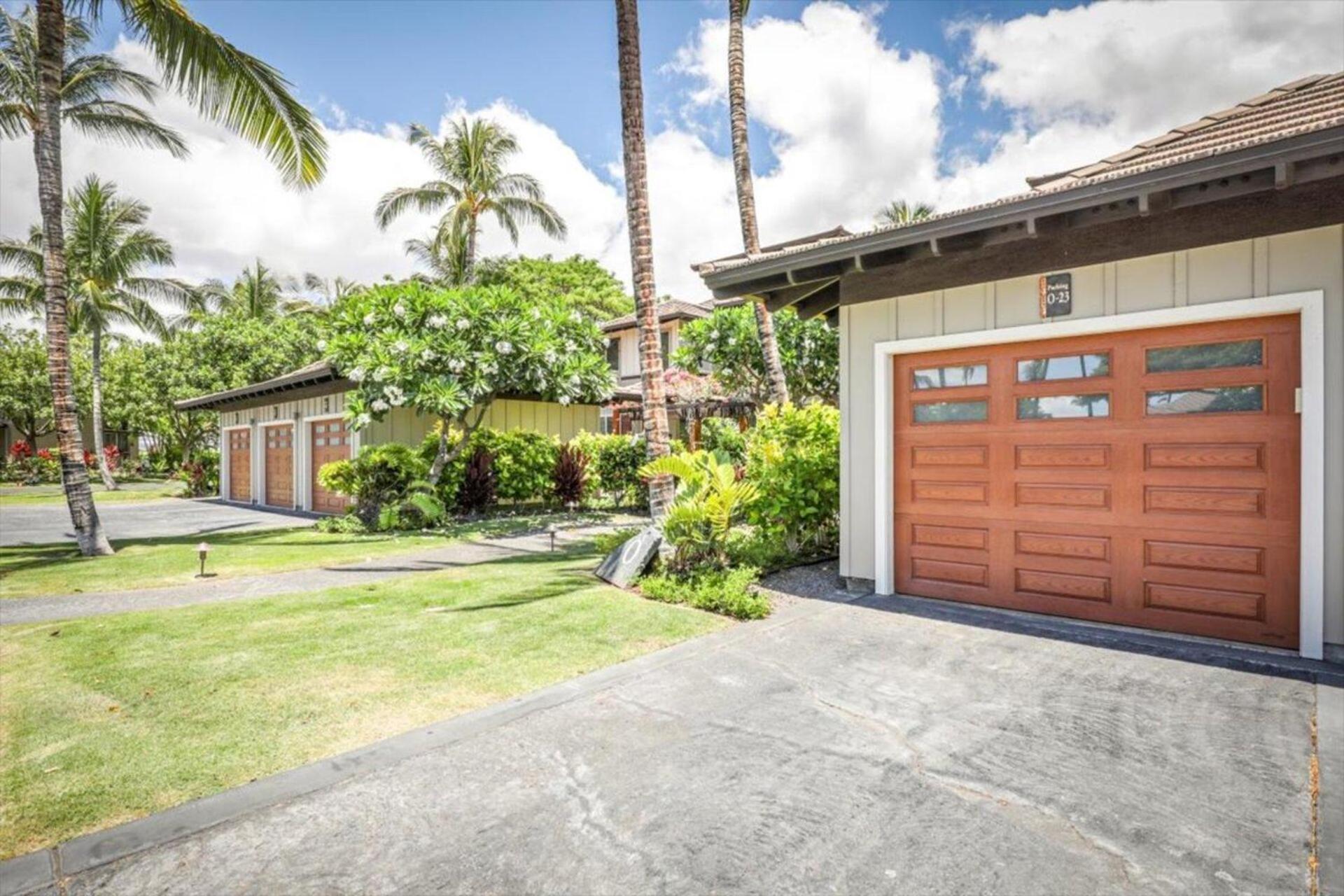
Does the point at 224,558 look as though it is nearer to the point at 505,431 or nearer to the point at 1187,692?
the point at 505,431

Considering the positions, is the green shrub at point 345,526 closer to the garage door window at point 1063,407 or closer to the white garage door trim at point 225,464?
the garage door window at point 1063,407

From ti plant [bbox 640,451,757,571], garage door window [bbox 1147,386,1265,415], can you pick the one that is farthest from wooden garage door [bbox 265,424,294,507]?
garage door window [bbox 1147,386,1265,415]

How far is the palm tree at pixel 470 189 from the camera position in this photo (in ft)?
70.3

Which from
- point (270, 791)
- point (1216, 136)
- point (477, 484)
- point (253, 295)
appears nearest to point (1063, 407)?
point (1216, 136)

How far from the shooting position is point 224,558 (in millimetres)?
9227

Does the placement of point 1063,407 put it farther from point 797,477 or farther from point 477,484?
point 477,484

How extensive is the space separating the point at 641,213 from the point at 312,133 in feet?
19.4

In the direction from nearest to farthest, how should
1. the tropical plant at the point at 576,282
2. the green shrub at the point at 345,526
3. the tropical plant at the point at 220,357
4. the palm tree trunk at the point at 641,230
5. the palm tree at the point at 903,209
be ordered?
1. the palm tree trunk at the point at 641,230
2. the green shrub at the point at 345,526
3. the tropical plant at the point at 220,357
4. the palm tree at the point at 903,209
5. the tropical plant at the point at 576,282

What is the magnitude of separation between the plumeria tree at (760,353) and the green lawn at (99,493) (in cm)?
1978

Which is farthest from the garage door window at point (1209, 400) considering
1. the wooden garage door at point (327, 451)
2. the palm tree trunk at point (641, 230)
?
the wooden garage door at point (327, 451)

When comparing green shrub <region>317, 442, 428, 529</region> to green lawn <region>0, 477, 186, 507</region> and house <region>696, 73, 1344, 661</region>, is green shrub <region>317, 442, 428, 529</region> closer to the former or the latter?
house <region>696, 73, 1344, 661</region>

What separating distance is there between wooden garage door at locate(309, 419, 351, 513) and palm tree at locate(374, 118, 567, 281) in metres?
8.77

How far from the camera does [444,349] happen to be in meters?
11.3

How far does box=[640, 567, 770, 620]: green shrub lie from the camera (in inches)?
220
